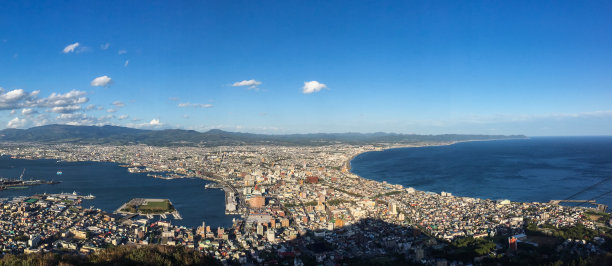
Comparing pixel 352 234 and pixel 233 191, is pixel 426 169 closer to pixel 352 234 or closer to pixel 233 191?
pixel 233 191

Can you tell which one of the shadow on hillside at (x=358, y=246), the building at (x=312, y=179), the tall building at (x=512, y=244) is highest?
the building at (x=312, y=179)

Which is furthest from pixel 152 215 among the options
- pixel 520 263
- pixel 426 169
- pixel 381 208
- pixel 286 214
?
pixel 426 169

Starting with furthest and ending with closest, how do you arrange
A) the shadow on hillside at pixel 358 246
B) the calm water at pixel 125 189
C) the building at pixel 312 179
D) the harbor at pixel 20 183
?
the building at pixel 312 179 < the harbor at pixel 20 183 < the calm water at pixel 125 189 < the shadow on hillside at pixel 358 246

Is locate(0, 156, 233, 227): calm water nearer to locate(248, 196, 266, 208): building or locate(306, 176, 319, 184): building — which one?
locate(248, 196, 266, 208): building

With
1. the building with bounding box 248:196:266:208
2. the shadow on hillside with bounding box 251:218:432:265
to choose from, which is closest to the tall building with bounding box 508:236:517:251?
the shadow on hillside with bounding box 251:218:432:265

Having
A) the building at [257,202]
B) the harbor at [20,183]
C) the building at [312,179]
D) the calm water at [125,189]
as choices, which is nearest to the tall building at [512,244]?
the calm water at [125,189]

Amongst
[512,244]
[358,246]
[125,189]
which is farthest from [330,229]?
[125,189]

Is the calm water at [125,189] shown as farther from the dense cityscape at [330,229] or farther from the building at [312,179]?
the building at [312,179]

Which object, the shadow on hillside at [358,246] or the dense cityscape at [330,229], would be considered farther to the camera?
the dense cityscape at [330,229]
